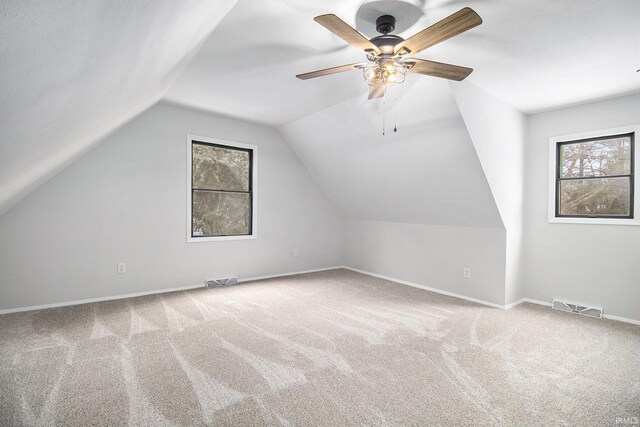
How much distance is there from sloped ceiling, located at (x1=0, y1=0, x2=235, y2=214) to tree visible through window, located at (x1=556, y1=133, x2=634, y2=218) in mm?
3985

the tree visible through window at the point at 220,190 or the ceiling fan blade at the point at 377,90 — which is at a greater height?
the ceiling fan blade at the point at 377,90

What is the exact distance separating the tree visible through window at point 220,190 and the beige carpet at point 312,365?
4.26 feet

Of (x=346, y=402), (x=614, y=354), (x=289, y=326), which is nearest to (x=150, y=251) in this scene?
(x=289, y=326)

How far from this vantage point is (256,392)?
1981 mm

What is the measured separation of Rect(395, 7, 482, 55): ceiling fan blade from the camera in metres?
1.59

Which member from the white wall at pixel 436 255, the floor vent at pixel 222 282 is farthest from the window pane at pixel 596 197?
the floor vent at pixel 222 282

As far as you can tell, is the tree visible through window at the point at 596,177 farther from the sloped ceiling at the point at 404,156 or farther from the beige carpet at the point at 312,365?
the beige carpet at the point at 312,365

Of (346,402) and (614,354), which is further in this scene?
(614,354)

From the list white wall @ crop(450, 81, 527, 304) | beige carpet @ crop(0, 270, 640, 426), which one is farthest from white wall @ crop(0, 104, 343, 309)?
white wall @ crop(450, 81, 527, 304)

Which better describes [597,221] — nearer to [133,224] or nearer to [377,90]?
[377,90]

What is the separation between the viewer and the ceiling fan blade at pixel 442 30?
1.59m

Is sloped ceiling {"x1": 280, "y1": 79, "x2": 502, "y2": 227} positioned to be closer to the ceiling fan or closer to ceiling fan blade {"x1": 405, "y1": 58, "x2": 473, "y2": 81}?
ceiling fan blade {"x1": 405, "y1": 58, "x2": 473, "y2": 81}

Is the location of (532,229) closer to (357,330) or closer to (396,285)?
(396,285)

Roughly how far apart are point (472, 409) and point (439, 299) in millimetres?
2230
